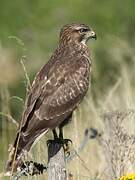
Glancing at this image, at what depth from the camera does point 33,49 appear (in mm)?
19828

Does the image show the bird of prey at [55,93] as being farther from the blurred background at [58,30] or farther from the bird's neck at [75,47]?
the blurred background at [58,30]

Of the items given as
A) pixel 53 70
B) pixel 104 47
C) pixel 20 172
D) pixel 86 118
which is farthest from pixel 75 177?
pixel 104 47

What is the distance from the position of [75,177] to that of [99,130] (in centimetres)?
142

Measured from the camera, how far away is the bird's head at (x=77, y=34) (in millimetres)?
9047

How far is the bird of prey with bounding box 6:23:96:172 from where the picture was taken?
25.5 feet

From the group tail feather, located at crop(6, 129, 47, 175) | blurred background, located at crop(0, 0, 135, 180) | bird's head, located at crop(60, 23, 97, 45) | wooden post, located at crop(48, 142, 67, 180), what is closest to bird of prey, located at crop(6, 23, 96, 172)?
tail feather, located at crop(6, 129, 47, 175)

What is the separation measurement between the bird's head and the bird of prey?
14cm

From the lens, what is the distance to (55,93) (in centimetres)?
819

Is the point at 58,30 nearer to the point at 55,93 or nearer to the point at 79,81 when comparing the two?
the point at 79,81

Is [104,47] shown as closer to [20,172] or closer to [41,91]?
[41,91]

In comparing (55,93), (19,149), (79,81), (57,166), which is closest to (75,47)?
(79,81)

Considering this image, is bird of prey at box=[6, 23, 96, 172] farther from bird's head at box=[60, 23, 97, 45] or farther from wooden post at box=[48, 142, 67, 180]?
wooden post at box=[48, 142, 67, 180]

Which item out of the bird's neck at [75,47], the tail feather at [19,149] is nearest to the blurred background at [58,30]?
the bird's neck at [75,47]

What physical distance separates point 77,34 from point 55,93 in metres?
1.08
